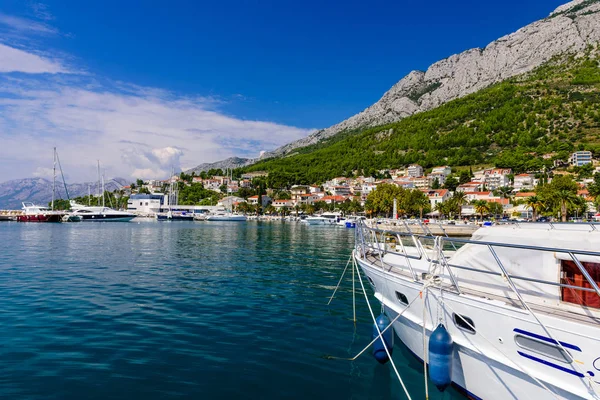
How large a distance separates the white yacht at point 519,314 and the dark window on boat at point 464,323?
0.02 m

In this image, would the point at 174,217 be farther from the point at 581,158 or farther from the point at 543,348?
the point at 581,158

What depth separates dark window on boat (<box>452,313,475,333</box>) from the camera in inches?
230

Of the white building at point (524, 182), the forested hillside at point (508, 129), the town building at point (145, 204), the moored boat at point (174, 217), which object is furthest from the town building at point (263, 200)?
the white building at point (524, 182)

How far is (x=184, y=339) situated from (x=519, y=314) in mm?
7809

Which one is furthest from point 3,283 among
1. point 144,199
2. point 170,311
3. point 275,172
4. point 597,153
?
point 275,172

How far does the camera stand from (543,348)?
4863 millimetres

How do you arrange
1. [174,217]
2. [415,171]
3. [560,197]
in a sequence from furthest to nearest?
[415,171]
[174,217]
[560,197]

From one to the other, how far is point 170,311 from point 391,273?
7.78 metres

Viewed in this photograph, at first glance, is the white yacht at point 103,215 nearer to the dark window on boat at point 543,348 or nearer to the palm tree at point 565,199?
the palm tree at point 565,199

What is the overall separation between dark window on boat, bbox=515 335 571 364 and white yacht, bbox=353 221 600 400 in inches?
0.5

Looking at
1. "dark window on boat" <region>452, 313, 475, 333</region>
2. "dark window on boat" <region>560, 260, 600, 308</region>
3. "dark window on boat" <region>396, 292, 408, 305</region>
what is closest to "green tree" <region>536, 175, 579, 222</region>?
"dark window on boat" <region>396, 292, 408, 305</region>

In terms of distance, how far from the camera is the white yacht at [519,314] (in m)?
4.56

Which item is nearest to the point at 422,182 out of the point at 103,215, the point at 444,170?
the point at 444,170

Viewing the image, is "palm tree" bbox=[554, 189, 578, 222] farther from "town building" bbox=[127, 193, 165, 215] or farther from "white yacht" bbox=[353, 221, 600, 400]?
"town building" bbox=[127, 193, 165, 215]
